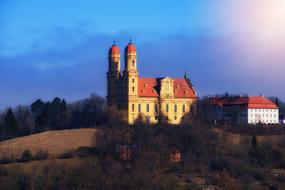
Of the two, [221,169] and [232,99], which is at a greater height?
[232,99]

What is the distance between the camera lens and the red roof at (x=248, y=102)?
94562 mm

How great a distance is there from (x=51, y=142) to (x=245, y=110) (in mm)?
27914

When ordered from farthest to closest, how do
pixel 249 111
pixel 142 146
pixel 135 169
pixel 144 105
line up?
pixel 249 111 → pixel 144 105 → pixel 142 146 → pixel 135 169

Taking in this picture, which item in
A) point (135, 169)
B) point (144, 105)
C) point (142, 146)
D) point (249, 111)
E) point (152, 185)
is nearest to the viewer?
point (152, 185)

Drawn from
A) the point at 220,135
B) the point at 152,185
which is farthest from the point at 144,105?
the point at 152,185

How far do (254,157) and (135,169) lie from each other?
1275cm

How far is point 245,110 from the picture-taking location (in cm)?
9400

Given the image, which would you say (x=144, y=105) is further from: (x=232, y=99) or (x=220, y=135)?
(x=232, y=99)

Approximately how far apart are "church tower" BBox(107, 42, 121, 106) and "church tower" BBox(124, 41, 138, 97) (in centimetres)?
181

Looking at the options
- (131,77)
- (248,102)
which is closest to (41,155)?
(131,77)

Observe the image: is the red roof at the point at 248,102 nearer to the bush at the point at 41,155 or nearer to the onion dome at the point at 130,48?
the onion dome at the point at 130,48

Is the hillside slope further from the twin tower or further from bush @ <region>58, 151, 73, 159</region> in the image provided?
the twin tower

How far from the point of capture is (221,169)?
6372 centimetres

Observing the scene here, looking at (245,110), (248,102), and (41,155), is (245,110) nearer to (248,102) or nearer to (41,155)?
(248,102)
